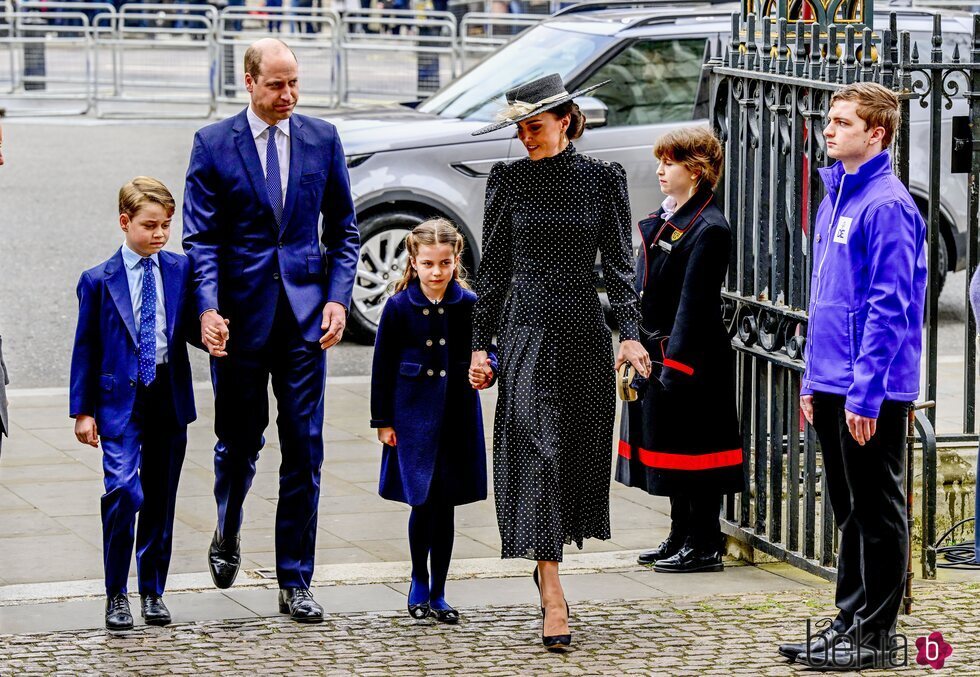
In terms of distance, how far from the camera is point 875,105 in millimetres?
5379

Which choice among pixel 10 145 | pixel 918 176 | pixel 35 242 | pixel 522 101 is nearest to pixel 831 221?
pixel 522 101

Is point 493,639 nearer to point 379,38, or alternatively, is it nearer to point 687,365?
point 687,365

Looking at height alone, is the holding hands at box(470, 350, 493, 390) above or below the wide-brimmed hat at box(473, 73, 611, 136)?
below

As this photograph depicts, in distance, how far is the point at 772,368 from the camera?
668 cm

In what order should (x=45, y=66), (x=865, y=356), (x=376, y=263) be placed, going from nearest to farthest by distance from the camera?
(x=865, y=356) → (x=376, y=263) → (x=45, y=66)

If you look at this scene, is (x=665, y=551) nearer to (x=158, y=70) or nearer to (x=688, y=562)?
(x=688, y=562)

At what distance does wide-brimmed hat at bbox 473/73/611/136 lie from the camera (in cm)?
581

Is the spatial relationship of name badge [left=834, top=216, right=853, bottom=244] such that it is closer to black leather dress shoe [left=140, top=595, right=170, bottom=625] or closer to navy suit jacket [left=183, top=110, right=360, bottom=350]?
navy suit jacket [left=183, top=110, right=360, bottom=350]

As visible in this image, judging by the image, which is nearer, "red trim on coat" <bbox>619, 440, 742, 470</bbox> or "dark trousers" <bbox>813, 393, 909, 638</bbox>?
"dark trousers" <bbox>813, 393, 909, 638</bbox>

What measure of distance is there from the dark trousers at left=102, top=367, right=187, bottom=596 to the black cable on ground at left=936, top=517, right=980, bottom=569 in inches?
119

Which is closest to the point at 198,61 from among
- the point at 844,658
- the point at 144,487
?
the point at 144,487

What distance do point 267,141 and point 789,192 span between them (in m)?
1.94

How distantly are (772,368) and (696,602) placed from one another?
3.28ft

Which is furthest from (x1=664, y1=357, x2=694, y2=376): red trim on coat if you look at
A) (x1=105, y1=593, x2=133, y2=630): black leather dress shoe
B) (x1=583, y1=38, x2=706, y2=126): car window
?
(x1=583, y1=38, x2=706, y2=126): car window
